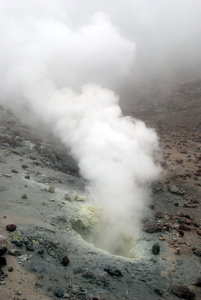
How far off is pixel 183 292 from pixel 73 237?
9.82 ft

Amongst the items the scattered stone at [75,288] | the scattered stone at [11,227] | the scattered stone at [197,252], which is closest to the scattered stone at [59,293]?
the scattered stone at [75,288]

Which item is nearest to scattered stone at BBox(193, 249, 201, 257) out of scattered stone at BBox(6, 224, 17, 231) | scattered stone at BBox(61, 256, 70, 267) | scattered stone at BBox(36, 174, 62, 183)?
scattered stone at BBox(61, 256, 70, 267)

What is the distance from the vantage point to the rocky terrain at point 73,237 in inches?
205


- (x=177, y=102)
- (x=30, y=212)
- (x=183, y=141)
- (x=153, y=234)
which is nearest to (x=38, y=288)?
(x=30, y=212)

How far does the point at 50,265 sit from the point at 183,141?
17212mm

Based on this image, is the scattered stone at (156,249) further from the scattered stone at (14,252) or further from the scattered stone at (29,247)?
the scattered stone at (14,252)

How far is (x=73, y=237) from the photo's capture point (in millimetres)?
6949

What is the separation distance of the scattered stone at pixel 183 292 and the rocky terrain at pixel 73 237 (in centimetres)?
2

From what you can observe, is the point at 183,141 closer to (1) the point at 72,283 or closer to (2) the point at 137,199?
(2) the point at 137,199

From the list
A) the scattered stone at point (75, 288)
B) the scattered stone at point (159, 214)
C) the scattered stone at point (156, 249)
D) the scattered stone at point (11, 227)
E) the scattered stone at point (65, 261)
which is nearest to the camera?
the scattered stone at point (75, 288)

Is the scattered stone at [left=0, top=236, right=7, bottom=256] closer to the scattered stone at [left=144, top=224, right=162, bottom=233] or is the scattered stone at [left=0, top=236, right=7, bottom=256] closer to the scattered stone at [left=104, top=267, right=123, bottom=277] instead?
the scattered stone at [left=104, top=267, right=123, bottom=277]

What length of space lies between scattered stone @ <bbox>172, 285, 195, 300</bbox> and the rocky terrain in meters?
0.02

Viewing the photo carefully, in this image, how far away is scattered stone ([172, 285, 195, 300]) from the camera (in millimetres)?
5539

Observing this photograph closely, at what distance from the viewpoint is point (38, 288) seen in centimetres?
482
